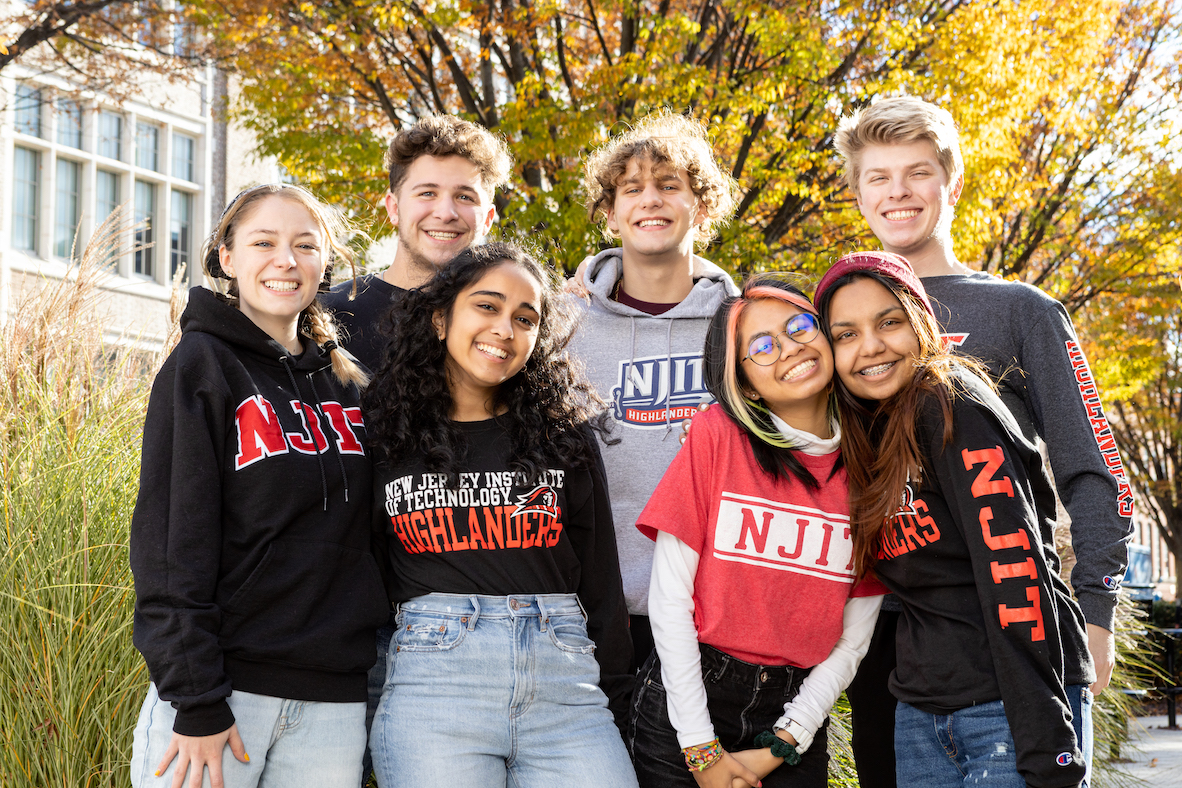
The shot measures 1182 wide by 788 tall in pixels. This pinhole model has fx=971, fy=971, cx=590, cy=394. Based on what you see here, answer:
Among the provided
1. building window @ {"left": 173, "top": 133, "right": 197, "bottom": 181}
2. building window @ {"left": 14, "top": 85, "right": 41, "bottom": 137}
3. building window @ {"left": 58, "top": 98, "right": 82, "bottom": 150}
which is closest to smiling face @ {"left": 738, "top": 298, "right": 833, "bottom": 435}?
building window @ {"left": 14, "top": 85, "right": 41, "bottom": 137}

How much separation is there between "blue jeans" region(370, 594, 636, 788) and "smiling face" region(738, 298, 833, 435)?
0.79 metres

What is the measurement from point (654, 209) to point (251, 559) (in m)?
1.73

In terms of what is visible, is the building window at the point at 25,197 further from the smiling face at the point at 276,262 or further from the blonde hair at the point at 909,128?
the blonde hair at the point at 909,128

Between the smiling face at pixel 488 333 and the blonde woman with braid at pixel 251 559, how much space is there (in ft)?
1.08

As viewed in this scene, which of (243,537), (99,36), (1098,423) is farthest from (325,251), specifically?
(99,36)

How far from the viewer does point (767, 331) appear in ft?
8.32

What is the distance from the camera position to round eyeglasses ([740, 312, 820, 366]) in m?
2.51

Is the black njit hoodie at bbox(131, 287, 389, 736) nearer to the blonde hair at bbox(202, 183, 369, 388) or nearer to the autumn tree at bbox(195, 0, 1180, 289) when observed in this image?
the blonde hair at bbox(202, 183, 369, 388)

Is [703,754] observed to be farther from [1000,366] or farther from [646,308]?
[646,308]

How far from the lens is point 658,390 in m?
3.11

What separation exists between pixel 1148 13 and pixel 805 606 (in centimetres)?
1149

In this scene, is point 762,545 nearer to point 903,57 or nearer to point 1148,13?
point 903,57

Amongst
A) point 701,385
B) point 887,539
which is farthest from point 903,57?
point 887,539

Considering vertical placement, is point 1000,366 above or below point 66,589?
above
